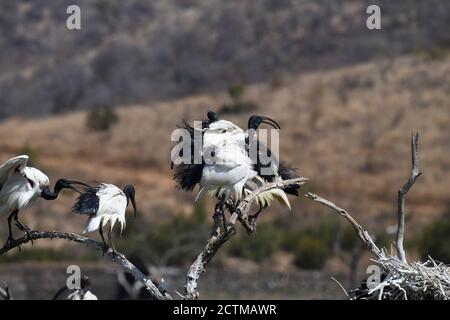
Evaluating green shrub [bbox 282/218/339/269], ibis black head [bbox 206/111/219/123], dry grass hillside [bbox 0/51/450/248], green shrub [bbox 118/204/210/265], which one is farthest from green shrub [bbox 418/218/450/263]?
ibis black head [bbox 206/111/219/123]

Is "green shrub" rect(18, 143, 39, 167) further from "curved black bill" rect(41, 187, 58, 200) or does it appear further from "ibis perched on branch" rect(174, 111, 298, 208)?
"ibis perched on branch" rect(174, 111, 298, 208)

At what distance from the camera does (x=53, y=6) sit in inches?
2741

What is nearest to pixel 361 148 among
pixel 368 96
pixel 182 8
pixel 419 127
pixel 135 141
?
pixel 419 127

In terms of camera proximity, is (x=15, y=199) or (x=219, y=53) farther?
(x=219, y=53)

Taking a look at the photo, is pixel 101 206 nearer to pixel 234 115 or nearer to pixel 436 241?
pixel 436 241

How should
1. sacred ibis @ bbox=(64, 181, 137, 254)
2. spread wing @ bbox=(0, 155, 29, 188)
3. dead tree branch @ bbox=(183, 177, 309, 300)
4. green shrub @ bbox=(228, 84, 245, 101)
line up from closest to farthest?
dead tree branch @ bbox=(183, 177, 309, 300)
spread wing @ bbox=(0, 155, 29, 188)
sacred ibis @ bbox=(64, 181, 137, 254)
green shrub @ bbox=(228, 84, 245, 101)

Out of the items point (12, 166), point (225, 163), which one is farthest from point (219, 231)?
point (12, 166)

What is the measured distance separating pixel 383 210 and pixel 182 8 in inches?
1406

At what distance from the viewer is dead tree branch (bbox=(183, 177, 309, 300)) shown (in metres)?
8.19

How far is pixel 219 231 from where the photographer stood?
341 inches

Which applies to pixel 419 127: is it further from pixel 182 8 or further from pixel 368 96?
pixel 182 8

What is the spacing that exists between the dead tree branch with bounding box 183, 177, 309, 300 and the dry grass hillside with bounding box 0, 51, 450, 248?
2520 cm

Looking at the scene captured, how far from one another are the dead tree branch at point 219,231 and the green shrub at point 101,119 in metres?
38.7

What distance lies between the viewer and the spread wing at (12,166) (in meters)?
9.10
